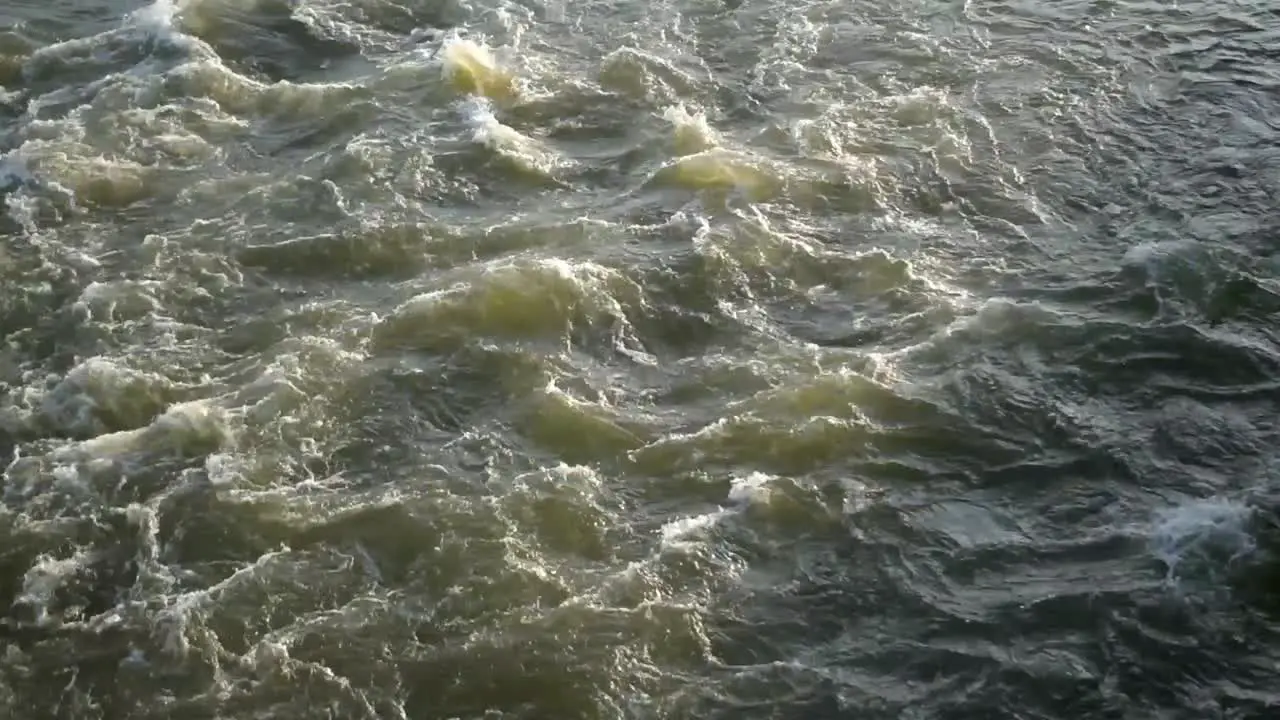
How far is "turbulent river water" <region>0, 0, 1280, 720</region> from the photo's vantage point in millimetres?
7992

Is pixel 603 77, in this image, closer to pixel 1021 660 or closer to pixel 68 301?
pixel 68 301

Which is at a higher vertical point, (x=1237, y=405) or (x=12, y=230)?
(x=1237, y=405)

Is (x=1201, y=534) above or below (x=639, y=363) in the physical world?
above

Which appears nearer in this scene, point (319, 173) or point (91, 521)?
point (91, 521)

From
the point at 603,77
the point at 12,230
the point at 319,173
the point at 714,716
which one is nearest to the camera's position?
the point at 714,716

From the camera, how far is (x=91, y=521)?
878 centimetres

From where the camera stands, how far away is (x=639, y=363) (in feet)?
33.5

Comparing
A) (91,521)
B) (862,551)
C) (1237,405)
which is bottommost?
(91,521)

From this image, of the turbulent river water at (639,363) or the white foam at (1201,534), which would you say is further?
the white foam at (1201,534)

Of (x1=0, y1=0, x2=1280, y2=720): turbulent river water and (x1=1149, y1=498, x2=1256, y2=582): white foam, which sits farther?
(x1=1149, y1=498, x2=1256, y2=582): white foam

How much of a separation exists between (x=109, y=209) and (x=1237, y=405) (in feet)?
30.0

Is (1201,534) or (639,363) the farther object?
(639,363)

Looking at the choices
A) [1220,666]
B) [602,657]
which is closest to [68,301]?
[602,657]

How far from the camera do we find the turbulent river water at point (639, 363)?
7.99m
